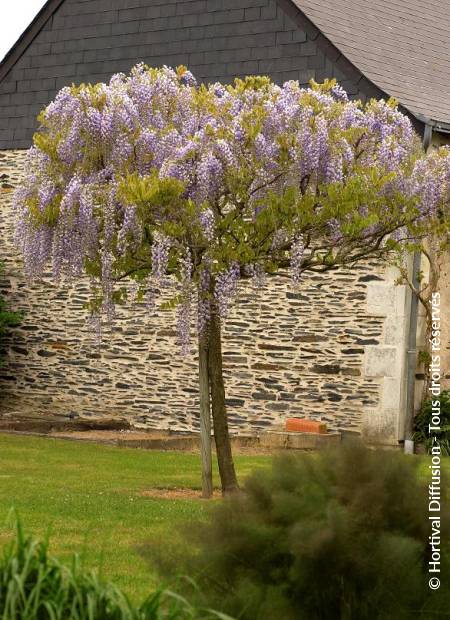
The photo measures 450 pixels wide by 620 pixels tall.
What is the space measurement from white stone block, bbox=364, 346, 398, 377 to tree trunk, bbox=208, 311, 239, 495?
4.90 meters

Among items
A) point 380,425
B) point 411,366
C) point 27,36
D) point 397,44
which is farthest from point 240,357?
point 27,36

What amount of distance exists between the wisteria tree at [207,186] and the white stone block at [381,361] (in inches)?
188

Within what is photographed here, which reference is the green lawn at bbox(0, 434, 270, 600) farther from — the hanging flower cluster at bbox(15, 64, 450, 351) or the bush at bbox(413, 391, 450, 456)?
the bush at bbox(413, 391, 450, 456)

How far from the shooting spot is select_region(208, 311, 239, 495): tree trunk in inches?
429

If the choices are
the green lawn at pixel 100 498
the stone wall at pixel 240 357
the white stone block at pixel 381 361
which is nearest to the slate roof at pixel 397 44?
the stone wall at pixel 240 357

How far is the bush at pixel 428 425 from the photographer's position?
15094 mm

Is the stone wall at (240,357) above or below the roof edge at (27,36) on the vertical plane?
below

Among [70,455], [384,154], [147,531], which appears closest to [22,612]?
[147,531]

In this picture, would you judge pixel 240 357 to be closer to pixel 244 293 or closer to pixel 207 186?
pixel 244 293

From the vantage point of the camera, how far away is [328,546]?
16.3ft

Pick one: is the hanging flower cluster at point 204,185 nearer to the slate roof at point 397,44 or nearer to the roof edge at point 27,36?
the slate roof at point 397,44

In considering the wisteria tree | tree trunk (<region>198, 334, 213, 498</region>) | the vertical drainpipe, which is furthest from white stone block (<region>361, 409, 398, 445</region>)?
the wisteria tree

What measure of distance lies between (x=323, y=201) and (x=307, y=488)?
16.9 ft

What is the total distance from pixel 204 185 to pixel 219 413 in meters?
2.12
